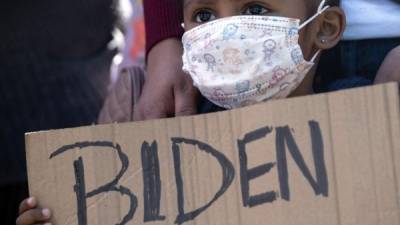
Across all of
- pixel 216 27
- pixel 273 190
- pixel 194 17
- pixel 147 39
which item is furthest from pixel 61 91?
pixel 273 190

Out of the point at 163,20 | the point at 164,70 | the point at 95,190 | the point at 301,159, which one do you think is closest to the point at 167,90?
the point at 164,70

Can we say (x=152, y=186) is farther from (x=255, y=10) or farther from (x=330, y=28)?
(x=330, y=28)

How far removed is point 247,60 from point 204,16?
0.91 ft

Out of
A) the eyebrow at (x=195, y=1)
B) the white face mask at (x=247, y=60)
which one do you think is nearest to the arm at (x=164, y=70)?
the eyebrow at (x=195, y=1)

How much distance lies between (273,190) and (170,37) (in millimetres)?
868

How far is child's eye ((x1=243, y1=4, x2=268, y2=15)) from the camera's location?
236cm

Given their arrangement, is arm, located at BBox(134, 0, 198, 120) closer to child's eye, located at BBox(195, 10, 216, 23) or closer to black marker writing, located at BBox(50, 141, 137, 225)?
child's eye, located at BBox(195, 10, 216, 23)

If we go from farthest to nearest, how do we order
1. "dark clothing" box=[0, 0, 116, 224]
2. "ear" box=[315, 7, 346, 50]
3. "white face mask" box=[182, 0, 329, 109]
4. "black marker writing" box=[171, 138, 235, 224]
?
"dark clothing" box=[0, 0, 116, 224], "ear" box=[315, 7, 346, 50], "white face mask" box=[182, 0, 329, 109], "black marker writing" box=[171, 138, 235, 224]

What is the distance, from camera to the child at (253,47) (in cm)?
225

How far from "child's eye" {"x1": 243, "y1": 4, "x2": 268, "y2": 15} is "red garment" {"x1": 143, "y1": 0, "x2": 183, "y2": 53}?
38cm

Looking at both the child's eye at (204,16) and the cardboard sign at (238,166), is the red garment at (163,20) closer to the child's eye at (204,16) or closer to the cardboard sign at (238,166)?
the child's eye at (204,16)

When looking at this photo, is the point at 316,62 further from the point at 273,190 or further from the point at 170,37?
the point at 273,190

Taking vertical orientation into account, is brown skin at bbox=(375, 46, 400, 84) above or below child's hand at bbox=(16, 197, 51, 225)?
above

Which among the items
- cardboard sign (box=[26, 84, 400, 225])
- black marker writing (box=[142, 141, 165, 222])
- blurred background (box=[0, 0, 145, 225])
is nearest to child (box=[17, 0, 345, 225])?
cardboard sign (box=[26, 84, 400, 225])
